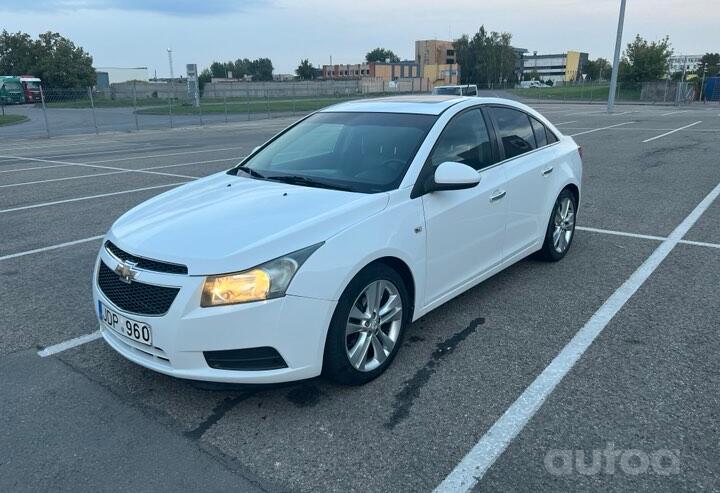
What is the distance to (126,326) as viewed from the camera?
315 cm

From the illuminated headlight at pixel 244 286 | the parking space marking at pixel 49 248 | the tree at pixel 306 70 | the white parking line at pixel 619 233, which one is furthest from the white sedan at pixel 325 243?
the tree at pixel 306 70

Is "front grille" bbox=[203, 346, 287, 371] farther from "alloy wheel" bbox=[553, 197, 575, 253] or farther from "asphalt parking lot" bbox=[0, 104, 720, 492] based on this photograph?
"alloy wheel" bbox=[553, 197, 575, 253]

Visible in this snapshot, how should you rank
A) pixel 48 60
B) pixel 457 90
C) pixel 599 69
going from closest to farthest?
pixel 457 90
pixel 48 60
pixel 599 69

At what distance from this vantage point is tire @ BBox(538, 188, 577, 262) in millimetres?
5367

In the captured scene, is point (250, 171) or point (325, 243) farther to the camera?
point (250, 171)

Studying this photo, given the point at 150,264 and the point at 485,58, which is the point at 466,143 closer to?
the point at 150,264

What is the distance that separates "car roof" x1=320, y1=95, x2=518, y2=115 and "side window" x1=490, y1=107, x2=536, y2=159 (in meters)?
0.12

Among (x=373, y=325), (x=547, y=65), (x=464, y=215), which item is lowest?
(x=373, y=325)

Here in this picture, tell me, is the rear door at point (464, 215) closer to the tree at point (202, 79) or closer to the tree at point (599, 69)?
the tree at point (202, 79)

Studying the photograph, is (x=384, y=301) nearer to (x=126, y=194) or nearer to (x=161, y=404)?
(x=161, y=404)

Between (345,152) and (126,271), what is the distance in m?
1.79

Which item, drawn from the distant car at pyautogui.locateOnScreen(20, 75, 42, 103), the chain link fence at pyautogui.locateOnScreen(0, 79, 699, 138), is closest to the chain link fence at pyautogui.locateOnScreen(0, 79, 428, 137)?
the chain link fence at pyautogui.locateOnScreen(0, 79, 699, 138)

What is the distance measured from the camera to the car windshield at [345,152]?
383cm

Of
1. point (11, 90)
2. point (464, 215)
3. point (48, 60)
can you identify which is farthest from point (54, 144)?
point (48, 60)
